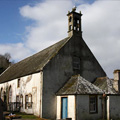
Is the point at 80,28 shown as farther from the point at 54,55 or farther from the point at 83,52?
the point at 54,55

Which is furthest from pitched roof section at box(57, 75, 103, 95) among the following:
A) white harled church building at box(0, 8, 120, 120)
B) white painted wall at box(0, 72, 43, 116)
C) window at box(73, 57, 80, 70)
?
window at box(73, 57, 80, 70)

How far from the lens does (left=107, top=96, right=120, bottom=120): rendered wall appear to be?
20.8 meters

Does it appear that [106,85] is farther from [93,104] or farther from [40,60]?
[40,60]

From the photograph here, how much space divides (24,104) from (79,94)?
9.15m

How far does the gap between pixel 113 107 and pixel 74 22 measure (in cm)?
1226

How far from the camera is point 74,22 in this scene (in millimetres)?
25875

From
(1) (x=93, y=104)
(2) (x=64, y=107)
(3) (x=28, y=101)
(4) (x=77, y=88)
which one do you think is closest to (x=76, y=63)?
(4) (x=77, y=88)

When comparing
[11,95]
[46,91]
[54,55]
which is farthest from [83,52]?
[11,95]

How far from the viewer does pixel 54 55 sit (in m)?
22.4

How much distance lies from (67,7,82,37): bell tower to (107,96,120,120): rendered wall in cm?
970

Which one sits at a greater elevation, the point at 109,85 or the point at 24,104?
the point at 109,85

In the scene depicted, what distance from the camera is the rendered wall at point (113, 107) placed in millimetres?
20844

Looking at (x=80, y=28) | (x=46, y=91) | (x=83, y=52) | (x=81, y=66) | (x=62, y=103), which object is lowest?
(x=62, y=103)

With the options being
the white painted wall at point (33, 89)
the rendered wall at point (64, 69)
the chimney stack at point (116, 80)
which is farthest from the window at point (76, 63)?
the white painted wall at point (33, 89)
